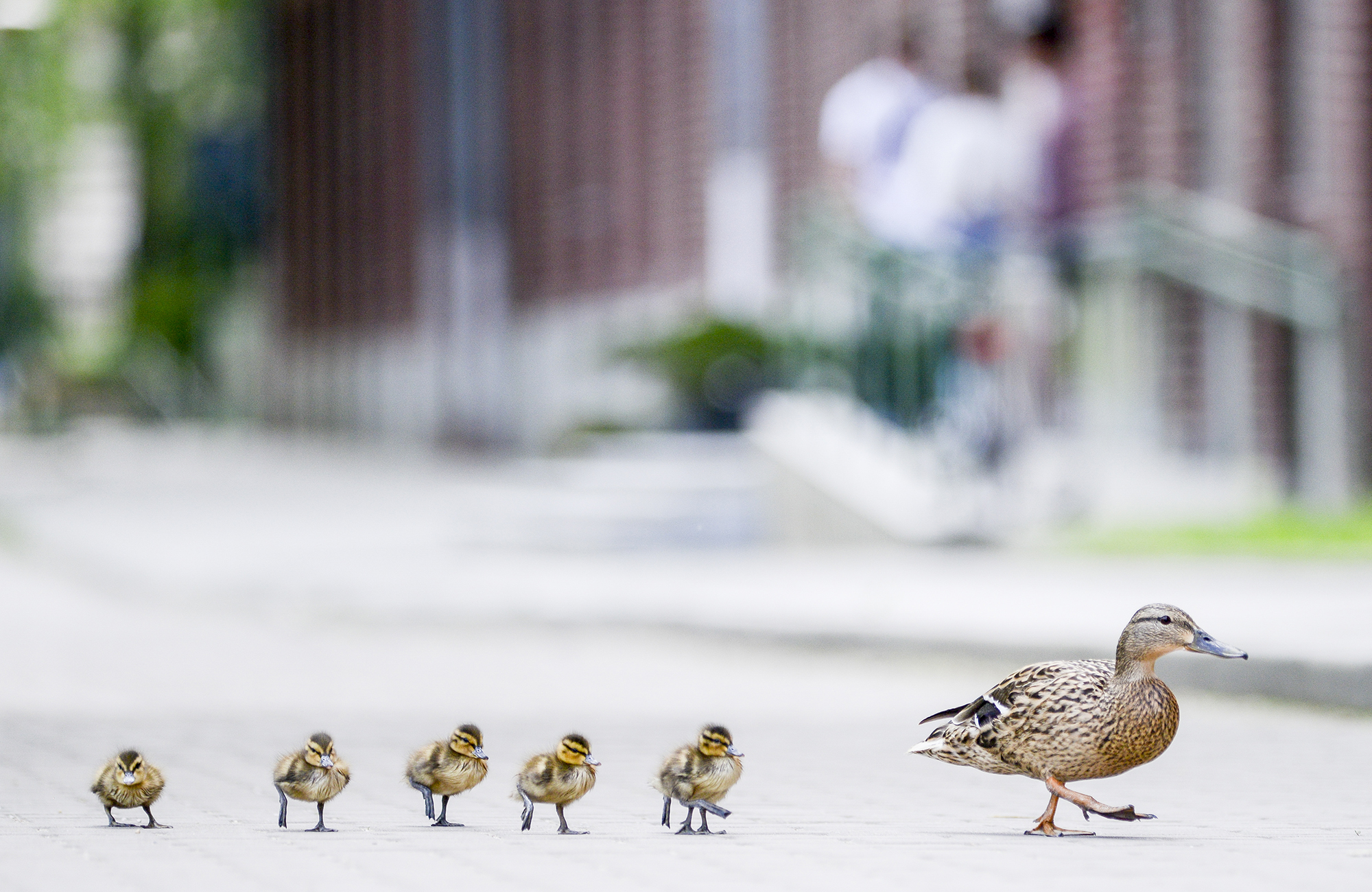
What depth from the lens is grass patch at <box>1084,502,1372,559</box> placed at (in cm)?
1274

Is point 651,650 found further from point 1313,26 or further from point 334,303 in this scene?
point 334,303

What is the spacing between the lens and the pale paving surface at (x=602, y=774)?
17.5ft

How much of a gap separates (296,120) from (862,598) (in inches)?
1346

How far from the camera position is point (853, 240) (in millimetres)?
16219

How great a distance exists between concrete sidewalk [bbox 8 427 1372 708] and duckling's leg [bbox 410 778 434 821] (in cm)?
399

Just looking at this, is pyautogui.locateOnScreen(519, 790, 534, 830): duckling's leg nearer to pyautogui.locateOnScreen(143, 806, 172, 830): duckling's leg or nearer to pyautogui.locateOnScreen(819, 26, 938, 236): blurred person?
pyautogui.locateOnScreen(143, 806, 172, 830): duckling's leg

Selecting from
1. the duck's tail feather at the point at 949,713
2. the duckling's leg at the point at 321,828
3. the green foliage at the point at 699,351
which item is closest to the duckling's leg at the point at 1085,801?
the duck's tail feather at the point at 949,713

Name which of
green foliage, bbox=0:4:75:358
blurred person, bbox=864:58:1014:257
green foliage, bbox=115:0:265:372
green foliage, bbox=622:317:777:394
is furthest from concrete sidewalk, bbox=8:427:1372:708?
green foliage, bbox=115:0:265:372

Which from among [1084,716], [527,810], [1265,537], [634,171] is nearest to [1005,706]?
[1084,716]

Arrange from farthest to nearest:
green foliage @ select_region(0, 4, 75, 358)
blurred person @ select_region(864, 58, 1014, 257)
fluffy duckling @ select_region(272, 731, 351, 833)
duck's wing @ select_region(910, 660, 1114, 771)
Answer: green foliage @ select_region(0, 4, 75, 358)
blurred person @ select_region(864, 58, 1014, 257)
fluffy duckling @ select_region(272, 731, 351, 833)
duck's wing @ select_region(910, 660, 1114, 771)

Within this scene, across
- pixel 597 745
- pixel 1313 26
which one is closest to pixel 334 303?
pixel 1313 26

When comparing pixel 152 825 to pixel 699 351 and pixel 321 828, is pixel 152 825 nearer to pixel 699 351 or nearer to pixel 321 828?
pixel 321 828

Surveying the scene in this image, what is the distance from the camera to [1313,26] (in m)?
15.6

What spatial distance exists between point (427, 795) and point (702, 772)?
843 millimetres
